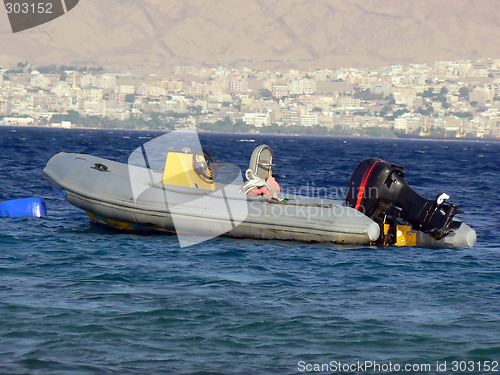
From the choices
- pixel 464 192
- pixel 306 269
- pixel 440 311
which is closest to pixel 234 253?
pixel 306 269

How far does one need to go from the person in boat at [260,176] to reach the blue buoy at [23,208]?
3.94 metres

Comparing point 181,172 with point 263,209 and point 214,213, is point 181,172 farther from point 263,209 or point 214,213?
point 263,209

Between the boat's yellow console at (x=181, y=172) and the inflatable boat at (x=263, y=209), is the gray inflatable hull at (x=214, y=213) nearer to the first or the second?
the inflatable boat at (x=263, y=209)

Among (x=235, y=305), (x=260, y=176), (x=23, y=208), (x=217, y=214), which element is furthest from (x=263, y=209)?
(x=23, y=208)

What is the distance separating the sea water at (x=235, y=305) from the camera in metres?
5.96

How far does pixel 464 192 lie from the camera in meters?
21.1

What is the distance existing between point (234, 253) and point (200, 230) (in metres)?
1.05

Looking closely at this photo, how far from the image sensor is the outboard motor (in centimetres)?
1005

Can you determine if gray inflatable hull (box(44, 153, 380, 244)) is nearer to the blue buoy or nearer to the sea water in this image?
the sea water

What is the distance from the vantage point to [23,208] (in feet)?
41.5

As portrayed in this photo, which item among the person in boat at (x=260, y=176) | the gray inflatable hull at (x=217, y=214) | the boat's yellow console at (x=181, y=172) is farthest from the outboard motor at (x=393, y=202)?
the boat's yellow console at (x=181, y=172)

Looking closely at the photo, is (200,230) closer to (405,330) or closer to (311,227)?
(311,227)

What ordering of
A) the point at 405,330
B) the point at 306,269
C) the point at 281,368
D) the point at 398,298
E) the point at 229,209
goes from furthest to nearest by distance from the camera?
the point at 229,209
the point at 306,269
the point at 398,298
the point at 405,330
the point at 281,368

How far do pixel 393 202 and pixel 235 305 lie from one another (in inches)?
154
